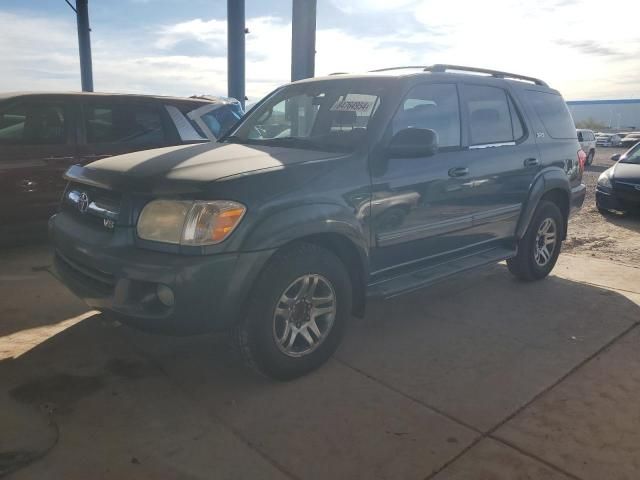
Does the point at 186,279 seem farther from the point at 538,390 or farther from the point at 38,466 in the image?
the point at 538,390

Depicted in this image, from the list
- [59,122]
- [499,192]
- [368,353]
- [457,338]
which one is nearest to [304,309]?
[368,353]

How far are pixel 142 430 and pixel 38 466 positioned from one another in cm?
46

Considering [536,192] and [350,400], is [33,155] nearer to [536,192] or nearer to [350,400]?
[350,400]

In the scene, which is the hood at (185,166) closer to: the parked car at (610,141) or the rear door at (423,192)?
the rear door at (423,192)

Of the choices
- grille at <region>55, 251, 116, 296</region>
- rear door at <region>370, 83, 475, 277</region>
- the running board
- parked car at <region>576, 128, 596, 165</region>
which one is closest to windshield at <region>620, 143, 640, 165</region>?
the running board

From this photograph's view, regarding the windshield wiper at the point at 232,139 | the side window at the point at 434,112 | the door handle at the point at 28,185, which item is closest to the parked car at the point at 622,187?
the side window at the point at 434,112

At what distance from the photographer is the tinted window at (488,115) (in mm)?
4191

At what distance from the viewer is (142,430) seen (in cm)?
264

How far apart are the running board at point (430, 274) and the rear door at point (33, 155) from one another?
3837 millimetres

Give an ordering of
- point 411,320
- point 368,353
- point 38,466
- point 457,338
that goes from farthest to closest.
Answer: point 411,320, point 457,338, point 368,353, point 38,466

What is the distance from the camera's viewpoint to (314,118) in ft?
12.9

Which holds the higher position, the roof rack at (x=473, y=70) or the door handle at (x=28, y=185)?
the roof rack at (x=473, y=70)

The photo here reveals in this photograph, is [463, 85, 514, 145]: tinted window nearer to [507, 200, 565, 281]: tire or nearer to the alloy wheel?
[507, 200, 565, 281]: tire

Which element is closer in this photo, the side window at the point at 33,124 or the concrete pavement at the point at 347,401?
the concrete pavement at the point at 347,401
